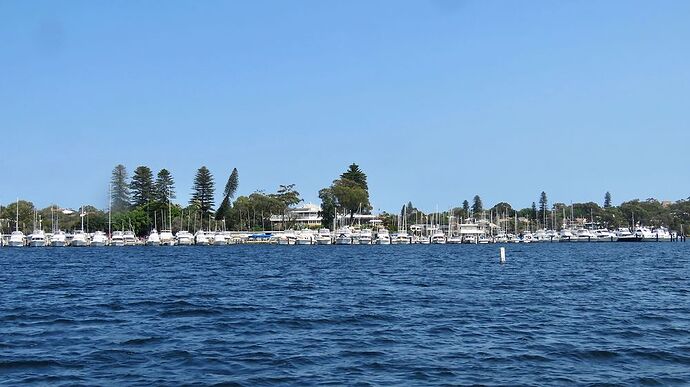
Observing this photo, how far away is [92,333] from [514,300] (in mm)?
18833

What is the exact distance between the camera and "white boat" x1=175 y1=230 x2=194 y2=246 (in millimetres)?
155875

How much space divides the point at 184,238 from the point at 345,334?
5378 inches

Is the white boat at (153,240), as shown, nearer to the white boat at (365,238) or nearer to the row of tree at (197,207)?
the row of tree at (197,207)

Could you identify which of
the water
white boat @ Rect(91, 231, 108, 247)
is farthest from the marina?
the water

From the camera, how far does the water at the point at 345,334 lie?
1809 cm

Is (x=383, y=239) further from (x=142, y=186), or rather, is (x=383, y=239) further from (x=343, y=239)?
(x=142, y=186)

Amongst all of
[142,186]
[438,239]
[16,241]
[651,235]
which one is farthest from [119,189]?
[651,235]

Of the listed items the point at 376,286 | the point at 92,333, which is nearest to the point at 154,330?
the point at 92,333

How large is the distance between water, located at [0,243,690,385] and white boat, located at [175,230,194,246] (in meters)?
115

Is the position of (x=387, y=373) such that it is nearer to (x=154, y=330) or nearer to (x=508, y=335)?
(x=508, y=335)

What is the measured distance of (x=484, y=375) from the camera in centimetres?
1788

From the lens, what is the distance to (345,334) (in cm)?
2392

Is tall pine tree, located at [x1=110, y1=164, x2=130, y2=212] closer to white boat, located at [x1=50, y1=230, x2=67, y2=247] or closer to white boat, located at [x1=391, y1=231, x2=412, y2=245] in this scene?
white boat, located at [x1=50, y1=230, x2=67, y2=247]

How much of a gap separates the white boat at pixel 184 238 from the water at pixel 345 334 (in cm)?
11463
